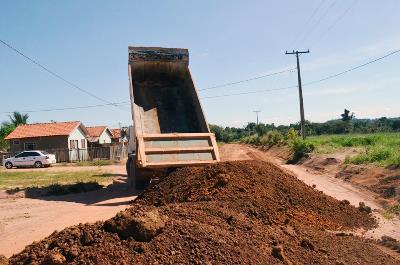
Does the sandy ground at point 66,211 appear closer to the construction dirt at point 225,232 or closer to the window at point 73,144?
the construction dirt at point 225,232

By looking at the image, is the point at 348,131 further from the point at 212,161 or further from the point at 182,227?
the point at 182,227

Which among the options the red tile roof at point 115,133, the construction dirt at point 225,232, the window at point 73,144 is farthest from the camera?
the red tile roof at point 115,133

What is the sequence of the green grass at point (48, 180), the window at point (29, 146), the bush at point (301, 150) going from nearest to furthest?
the green grass at point (48, 180) → the bush at point (301, 150) → the window at point (29, 146)

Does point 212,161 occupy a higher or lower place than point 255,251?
higher

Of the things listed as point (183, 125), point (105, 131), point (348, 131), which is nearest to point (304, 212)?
point (183, 125)

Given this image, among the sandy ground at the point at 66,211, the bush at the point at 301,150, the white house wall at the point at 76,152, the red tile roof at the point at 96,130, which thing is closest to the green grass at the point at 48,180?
the sandy ground at the point at 66,211

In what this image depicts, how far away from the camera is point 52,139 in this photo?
39.2 meters

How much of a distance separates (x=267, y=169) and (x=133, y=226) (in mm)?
5883

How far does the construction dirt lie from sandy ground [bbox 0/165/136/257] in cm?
184

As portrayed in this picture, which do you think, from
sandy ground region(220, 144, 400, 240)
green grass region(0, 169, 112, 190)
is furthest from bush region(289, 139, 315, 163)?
green grass region(0, 169, 112, 190)

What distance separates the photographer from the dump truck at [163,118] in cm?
1228

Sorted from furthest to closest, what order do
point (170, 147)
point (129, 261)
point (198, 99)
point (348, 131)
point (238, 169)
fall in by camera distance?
point (348, 131) → point (198, 99) → point (170, 147) → point (238, 169) → point (129, 261)

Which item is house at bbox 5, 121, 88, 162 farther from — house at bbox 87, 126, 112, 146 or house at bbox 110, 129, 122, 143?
house at bbox 110, 129, 122, 143

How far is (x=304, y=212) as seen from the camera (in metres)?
8.84
